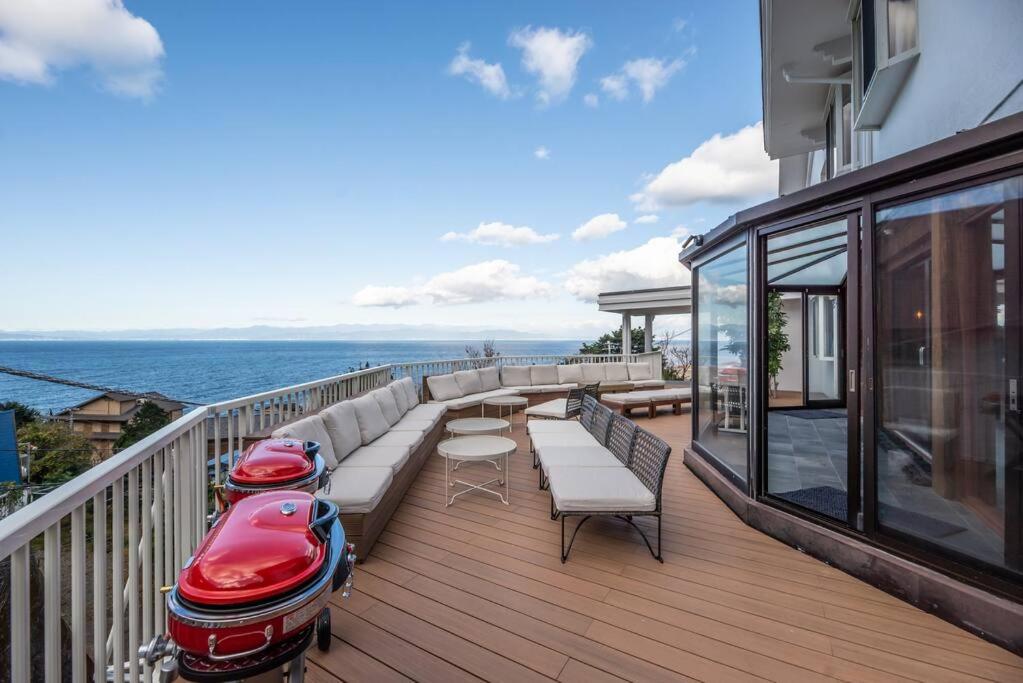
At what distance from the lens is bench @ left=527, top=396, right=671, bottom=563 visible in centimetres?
267

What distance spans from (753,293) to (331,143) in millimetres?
10896

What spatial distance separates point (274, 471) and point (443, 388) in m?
5.25

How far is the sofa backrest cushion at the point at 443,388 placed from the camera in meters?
6.89

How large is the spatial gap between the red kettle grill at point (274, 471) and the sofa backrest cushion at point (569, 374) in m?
7.01

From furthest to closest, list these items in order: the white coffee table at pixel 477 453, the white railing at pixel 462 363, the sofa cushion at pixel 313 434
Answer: the white railing at pixel 462 363 → the white coffee table at pixel 477 453 → the sofa cushion at pixel 313 434

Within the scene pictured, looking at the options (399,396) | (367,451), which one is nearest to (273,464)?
(367,451)

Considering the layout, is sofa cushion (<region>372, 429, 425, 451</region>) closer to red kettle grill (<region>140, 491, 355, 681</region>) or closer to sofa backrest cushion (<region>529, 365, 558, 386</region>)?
red kettle grill (<region>140, 491, 355, 681</region>)

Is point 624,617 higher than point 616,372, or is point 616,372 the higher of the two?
point 616,372

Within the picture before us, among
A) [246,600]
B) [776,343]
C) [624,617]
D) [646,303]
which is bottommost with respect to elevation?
[624,617]

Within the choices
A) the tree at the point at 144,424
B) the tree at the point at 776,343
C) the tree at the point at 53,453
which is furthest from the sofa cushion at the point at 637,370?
the tree at the point at 53,453

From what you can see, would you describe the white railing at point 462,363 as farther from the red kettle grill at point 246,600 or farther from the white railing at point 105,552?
the red kettle grill at point 246,600

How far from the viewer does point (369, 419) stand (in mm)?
4168

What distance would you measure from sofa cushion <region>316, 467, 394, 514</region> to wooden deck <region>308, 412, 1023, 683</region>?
0.34 metres

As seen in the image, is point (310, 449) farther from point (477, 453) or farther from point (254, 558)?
point (477, 453)
